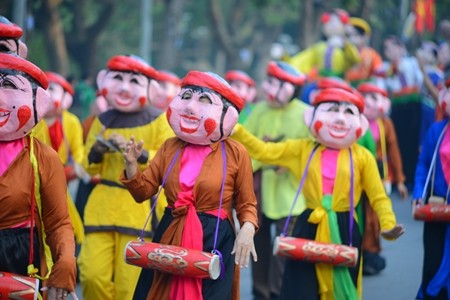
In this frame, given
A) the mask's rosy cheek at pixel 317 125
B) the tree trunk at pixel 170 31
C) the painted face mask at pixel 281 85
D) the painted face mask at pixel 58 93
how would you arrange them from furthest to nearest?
the tree trunk at pixel 170 31
the painted face mask at pixel 281 85
the painted face mask at pixel 58 93
the mask's rosy cheek at pixel 317 125

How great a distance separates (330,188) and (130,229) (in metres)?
1.48

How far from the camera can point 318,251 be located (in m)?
7.00

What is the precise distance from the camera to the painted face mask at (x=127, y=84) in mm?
7527

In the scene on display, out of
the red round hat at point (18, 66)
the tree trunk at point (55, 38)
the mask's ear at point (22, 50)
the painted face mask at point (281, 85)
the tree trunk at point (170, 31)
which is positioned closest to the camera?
the red round hat at point (18, 66)

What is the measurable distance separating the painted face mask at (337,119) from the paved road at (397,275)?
Answer: 2.67m

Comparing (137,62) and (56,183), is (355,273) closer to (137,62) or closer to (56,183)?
(137,62)

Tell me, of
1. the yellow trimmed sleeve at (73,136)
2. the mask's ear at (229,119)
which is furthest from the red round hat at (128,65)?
the yellow trimmed sleeve at (73,136)

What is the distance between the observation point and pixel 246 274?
36.2 feet

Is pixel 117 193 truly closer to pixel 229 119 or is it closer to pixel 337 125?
pixel 229 119

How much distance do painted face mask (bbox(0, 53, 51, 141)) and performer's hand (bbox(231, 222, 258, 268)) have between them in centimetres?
138

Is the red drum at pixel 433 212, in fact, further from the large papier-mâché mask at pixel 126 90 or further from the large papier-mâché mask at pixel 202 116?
the large papier-mâché mask at pixel 126 90

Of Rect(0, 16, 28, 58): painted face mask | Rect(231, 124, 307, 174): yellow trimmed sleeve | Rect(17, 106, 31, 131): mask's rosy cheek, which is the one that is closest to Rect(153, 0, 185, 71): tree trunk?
Rect(231, 124, 307, 174): yellow trimmed sleeve

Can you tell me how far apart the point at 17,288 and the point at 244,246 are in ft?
4.57

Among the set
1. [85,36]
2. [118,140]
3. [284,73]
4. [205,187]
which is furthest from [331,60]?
[85,36]
